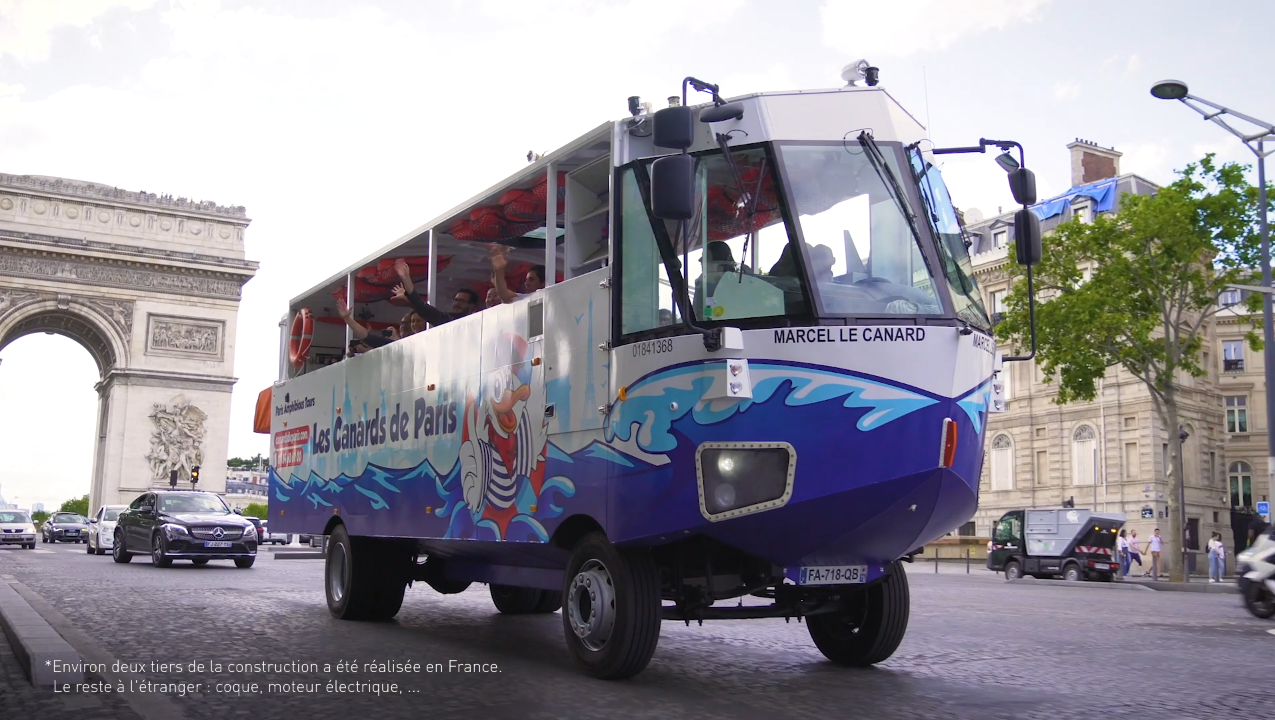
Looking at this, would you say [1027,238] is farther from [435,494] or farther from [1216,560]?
[1216,560]

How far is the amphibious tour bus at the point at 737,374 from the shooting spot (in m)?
7.09

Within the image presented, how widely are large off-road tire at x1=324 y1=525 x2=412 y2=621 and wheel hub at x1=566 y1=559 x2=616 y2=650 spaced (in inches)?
166

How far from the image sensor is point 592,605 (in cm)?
788

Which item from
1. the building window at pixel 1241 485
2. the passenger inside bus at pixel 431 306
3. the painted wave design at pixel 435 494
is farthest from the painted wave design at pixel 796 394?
the building window at pixel 1241 485

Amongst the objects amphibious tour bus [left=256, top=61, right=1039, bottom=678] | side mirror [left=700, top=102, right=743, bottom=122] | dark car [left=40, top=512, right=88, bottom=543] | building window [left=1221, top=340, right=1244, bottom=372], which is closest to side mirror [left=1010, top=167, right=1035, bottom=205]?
amphibious tour bus [left=256, top=61, right=1039, bottom=678]

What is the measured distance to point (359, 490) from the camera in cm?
1201

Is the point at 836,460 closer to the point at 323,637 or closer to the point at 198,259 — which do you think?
the point at 323,637

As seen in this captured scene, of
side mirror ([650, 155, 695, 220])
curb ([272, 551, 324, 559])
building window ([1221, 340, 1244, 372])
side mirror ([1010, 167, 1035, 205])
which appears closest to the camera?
side mirror ([650, 155, 695, 220])

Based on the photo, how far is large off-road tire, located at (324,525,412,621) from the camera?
11.9 metres

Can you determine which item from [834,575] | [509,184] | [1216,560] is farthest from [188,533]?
[1216,560]

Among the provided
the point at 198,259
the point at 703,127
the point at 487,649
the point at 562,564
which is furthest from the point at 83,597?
the point at 198,259

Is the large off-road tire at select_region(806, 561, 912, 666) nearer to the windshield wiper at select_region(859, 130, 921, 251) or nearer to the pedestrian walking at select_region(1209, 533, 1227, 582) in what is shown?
the windshield wiper at select_region(859, 130, 921, 251)

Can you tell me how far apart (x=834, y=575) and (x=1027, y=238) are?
97.0 inches

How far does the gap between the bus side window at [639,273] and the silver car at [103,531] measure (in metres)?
27.4
